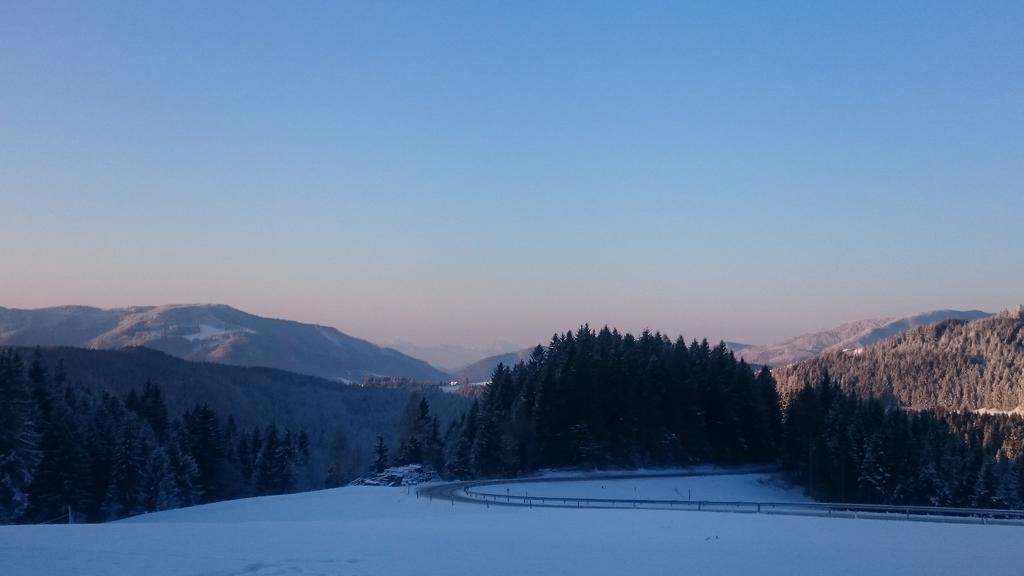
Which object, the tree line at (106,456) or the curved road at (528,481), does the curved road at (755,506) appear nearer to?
the curved road at (528,481)

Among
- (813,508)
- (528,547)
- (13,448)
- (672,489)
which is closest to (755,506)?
(813,508)

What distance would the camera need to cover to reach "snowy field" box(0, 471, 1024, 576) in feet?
89.8

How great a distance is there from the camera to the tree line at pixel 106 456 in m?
64.1

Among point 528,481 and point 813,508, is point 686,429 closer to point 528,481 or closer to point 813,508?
point 528,481

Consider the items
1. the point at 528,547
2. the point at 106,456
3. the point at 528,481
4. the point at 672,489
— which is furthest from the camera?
the point at 528,481

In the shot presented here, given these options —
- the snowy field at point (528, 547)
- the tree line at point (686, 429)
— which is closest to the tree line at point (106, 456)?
the tree line at point (686, 429)

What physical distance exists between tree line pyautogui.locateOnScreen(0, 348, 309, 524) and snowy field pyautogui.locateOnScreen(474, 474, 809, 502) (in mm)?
29984

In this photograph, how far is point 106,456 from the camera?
76.9 meters

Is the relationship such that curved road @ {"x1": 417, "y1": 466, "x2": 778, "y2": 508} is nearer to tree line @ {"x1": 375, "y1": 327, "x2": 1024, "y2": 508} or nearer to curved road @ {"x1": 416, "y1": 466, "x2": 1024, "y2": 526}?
curved road @ {"x1": 416, "y1": 466, "x2": 1024, "y2": 526}

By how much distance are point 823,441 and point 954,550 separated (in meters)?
57.2

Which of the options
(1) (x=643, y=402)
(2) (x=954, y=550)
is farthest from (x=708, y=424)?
(2) (x=954, y=550)

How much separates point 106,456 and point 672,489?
46887 millimetres

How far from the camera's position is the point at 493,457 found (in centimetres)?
8731

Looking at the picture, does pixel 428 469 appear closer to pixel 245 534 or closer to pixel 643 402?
pixel 643 402
